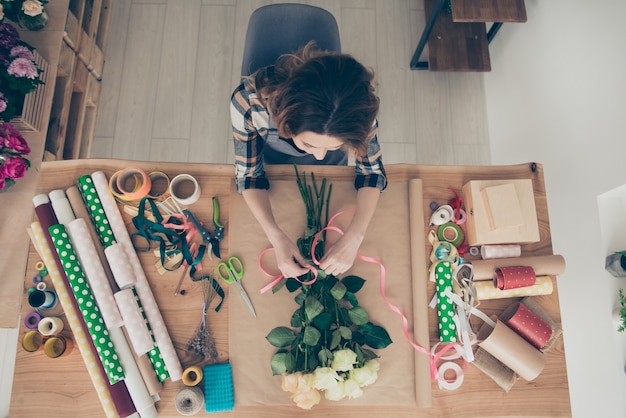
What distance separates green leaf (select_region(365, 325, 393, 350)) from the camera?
1118 mm

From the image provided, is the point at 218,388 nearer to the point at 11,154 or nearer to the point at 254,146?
the point at 254,146

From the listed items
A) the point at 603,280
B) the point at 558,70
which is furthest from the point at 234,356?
the point at 558,70

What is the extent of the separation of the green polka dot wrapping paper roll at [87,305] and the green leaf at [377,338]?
67cm

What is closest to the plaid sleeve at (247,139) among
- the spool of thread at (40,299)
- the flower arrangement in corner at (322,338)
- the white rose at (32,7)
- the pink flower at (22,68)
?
the flower arrangement in corner at (322,338)

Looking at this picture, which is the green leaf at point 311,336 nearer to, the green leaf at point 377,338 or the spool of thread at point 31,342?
the green leaf at point 377,338

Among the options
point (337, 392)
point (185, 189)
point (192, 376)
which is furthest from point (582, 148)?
point (192, 376)

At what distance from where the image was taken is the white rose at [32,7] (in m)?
1.49

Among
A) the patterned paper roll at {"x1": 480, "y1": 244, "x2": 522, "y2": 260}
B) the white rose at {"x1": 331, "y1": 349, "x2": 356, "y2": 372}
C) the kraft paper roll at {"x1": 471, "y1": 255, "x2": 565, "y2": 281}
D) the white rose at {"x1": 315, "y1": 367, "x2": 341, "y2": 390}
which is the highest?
the patterned paper roll at {"x1": 480, "y1": 244, "x2": 522, "y2": 260}

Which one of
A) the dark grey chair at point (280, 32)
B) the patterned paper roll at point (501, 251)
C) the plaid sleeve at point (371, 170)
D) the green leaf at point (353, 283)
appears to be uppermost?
the dark grey chair at point (280, 32)

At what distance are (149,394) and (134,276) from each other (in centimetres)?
32

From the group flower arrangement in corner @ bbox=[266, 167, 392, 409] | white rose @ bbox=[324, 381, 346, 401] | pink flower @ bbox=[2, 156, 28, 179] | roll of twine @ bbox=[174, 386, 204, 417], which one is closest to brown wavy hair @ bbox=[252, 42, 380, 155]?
flower arrangement in corner @ bbox=[266, 167, 392, 409]

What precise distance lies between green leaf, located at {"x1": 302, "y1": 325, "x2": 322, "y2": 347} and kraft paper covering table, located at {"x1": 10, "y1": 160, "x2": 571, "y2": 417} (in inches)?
3.9

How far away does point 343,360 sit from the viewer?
1.04m

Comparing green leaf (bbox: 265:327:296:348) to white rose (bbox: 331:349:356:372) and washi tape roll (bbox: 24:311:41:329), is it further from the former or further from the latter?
washi tape roll (bbox: 24:311:41:329)
